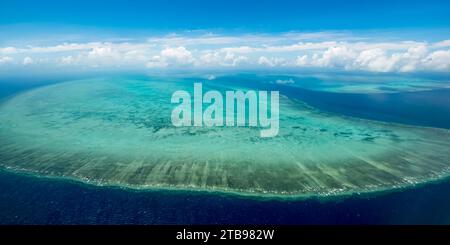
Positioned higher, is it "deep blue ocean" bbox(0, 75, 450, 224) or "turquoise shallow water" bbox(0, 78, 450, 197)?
"turquoise shallow water" bbox(0, 78, 450, 197)

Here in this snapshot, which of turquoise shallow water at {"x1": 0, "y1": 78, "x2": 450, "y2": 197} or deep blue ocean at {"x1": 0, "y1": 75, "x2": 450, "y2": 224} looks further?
turquoise shallow water at {"x1": 0, "y1": 78, "x2": 450, "y2": 197}
